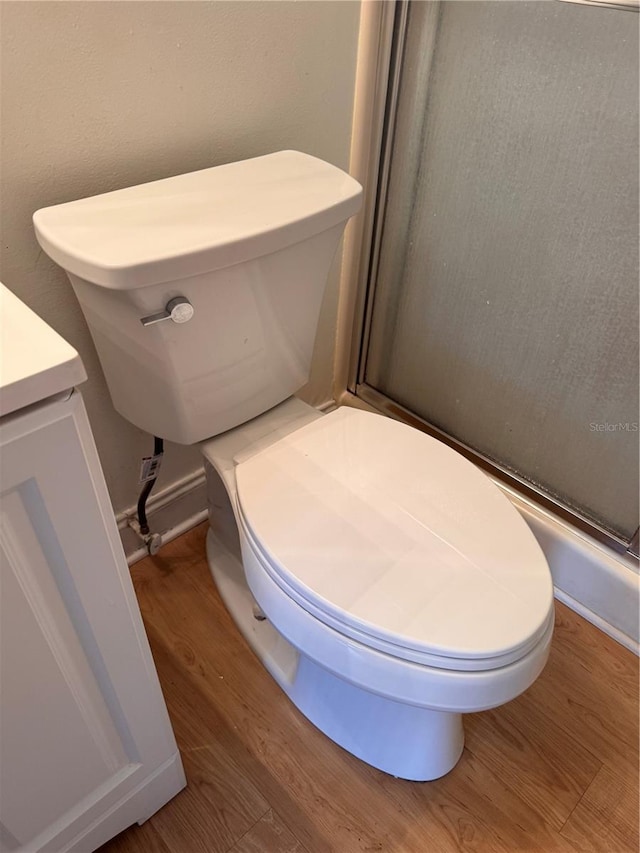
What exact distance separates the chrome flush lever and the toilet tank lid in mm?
40

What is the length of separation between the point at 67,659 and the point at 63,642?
0.10ft

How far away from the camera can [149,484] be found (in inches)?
44.0

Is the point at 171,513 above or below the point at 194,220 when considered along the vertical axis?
below

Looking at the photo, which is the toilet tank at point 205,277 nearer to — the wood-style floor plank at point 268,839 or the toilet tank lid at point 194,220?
the toilet tank lid at point 194,220

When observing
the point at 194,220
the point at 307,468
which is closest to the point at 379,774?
the point at 307,468

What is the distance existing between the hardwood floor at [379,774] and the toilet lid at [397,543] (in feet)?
1.37

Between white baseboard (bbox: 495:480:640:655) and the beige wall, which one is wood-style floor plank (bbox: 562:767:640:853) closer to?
white baseboard (bbox: 495:480:640:655)

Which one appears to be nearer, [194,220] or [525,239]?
[194,220]

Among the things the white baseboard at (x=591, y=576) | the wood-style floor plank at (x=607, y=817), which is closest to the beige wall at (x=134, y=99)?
the white baseboard at (x=591, y=576)

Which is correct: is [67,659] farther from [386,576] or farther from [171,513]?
[171,513]

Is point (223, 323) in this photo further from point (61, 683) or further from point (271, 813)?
point (271, 813)

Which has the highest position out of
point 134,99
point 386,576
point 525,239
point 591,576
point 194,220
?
point 134,99

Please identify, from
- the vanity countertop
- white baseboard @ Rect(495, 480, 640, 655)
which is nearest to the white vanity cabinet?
the vanity countertop

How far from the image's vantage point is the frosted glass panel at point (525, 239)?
948mm
